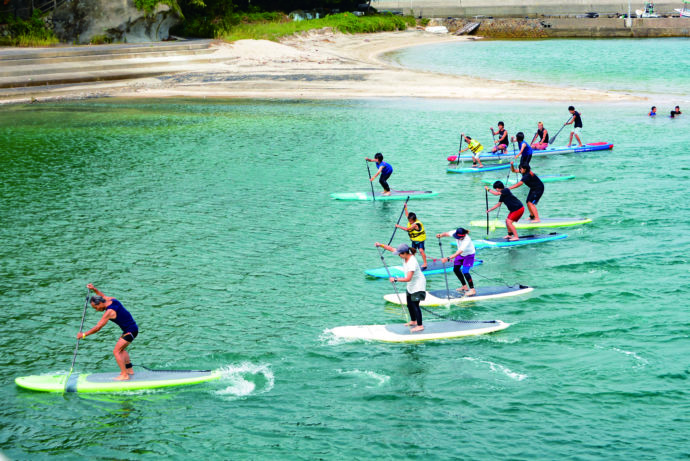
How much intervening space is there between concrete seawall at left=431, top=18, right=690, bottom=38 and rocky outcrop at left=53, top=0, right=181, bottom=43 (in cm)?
6928

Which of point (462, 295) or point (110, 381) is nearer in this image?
point (110, 381)

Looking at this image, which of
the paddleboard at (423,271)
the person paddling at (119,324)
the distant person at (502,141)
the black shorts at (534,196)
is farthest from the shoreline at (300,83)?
the person paddling at (119,324)

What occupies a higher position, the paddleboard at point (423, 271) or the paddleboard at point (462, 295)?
the paddleboard at point (423, 271)

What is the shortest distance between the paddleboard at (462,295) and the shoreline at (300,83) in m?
37.0

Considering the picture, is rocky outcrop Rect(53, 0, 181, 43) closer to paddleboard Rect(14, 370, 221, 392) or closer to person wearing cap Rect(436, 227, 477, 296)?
person wearing cap Rect(436, 227, 477, 296)

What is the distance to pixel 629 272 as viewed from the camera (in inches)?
818

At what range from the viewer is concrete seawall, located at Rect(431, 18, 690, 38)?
350ft

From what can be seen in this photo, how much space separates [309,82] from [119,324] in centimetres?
4744

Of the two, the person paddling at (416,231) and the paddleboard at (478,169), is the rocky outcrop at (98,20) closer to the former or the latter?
the paddleboard at (478,169)

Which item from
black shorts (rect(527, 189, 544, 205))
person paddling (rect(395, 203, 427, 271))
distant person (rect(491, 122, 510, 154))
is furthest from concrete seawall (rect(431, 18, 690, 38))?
person paddling (rect(395, 203, 427, 271))

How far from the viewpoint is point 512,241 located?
928 inches

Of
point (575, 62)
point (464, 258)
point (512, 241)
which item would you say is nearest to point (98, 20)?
point (512, 241)

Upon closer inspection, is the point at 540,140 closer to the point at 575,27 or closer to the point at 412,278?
the point at 412,278

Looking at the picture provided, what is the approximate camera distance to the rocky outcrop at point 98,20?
60.3 m
